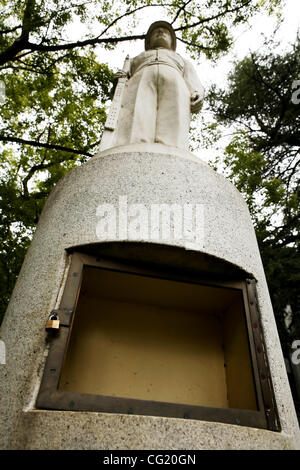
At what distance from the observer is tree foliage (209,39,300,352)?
6473 millimetres

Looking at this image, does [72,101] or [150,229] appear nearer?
[150,229]

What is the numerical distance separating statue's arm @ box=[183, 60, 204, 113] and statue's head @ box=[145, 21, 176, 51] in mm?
528

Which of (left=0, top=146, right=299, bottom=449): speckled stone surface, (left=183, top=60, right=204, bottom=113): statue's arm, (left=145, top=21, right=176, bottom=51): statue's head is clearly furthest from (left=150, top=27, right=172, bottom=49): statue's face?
(left=0, top=146, right=299, bottom=449): speckled stone surface

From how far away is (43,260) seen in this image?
2076mm

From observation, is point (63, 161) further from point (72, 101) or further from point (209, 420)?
point (209, 420)

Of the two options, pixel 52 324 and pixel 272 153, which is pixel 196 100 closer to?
pixel 52 324

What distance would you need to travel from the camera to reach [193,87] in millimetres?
4219

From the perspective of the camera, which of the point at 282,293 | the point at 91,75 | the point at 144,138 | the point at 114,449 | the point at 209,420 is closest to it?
the point at 114,449

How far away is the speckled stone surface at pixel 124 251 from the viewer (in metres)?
1.39

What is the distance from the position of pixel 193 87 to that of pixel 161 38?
3.63 ft

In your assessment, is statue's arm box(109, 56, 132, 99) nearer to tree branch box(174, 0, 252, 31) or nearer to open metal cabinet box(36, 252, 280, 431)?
open metal cabinet box(36, 252, 280, 431)

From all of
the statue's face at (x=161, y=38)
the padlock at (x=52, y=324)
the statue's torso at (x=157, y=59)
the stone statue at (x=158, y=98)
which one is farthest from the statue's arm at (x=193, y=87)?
the padlock at (x=52, y=324)

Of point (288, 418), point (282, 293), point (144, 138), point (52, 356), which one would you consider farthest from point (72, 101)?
point (288, 418)

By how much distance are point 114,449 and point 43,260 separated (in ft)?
4.00
